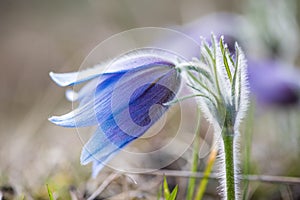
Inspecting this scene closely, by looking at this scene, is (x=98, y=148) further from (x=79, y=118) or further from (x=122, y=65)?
(x=122, y=65)

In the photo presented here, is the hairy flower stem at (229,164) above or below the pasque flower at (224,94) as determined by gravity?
below

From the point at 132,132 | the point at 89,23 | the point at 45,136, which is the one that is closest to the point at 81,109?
the point at 132,132

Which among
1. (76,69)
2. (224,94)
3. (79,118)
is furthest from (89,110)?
(76,69)

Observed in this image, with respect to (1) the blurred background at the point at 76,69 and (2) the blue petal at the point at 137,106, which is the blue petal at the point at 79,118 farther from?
(1) the blurred background at the point at 76,69

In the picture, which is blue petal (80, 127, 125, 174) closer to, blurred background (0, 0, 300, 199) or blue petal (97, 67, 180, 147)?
blue petal (97, 67, 180, 147)

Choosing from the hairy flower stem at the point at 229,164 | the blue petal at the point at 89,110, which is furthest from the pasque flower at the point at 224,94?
the blue petal at the point at 89,110

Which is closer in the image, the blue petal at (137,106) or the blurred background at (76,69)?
the blue petal at (137,106)

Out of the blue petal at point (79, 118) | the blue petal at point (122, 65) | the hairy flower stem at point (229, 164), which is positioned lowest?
the hairy flower stem at point (229, 164)
